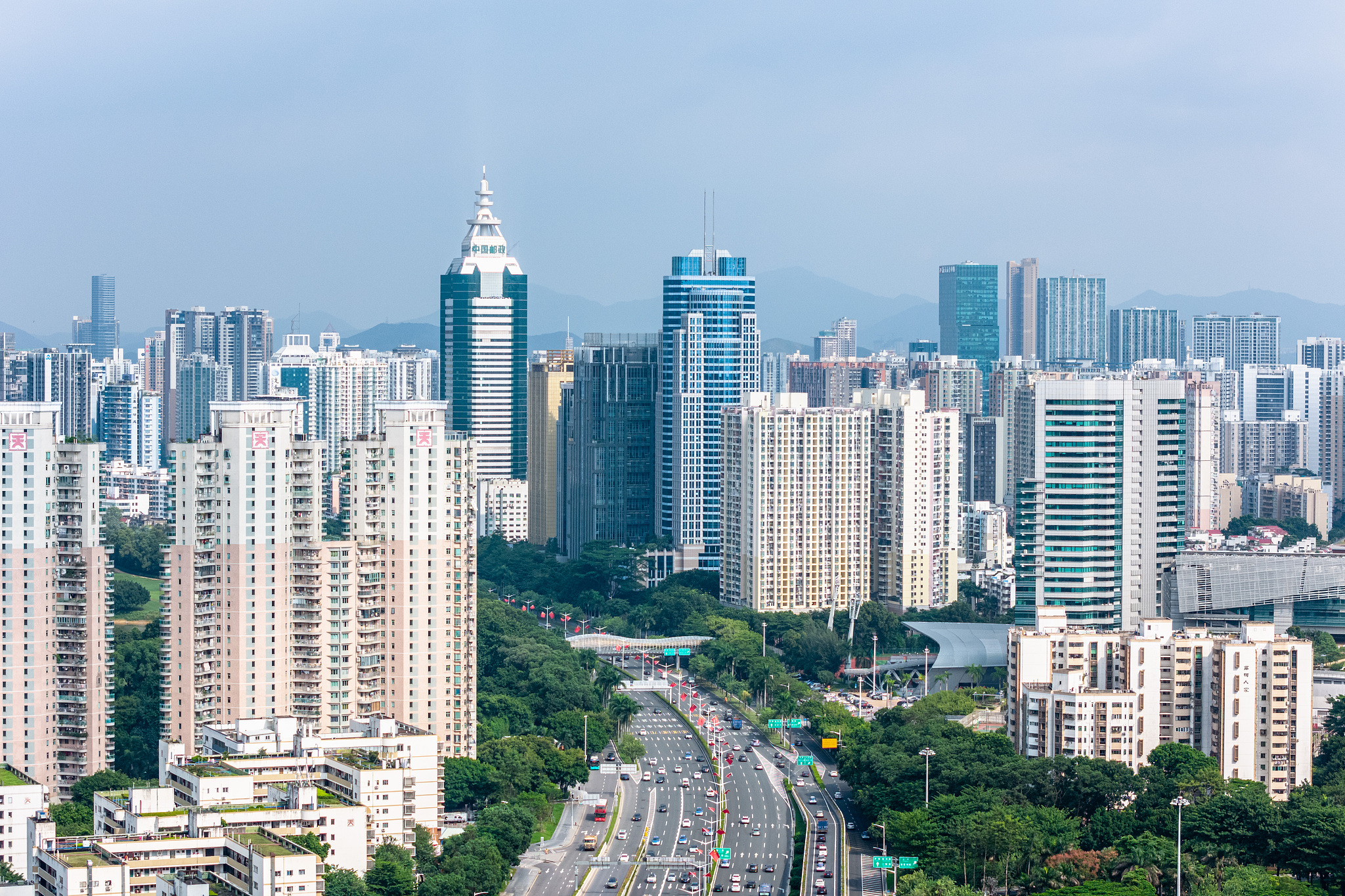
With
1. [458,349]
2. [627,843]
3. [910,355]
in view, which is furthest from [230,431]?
[910,355]

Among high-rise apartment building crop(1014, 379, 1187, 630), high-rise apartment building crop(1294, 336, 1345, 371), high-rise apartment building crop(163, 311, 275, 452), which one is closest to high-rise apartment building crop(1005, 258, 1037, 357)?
high-rise apartment building crop(1294, 336, 1345, 371)

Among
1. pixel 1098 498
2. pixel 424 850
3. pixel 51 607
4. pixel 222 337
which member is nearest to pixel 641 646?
pixel 1098 498

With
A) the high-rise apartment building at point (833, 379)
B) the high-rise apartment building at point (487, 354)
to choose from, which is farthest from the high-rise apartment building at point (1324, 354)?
the high-rise apartment building at point (487, 354)

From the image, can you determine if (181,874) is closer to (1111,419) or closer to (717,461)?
(1111,419)

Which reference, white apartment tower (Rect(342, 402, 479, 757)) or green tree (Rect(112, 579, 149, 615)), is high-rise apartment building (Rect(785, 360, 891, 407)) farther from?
white apartment tower (Rect(342, 402, 479, 757))

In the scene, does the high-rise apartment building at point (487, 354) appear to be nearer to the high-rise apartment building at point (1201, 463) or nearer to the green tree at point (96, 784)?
the high-rise apartment building at point (1201, 463)

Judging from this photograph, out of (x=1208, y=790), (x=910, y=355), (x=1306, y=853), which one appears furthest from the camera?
(x=910, y=355)

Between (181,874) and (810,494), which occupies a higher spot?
(810,494)
